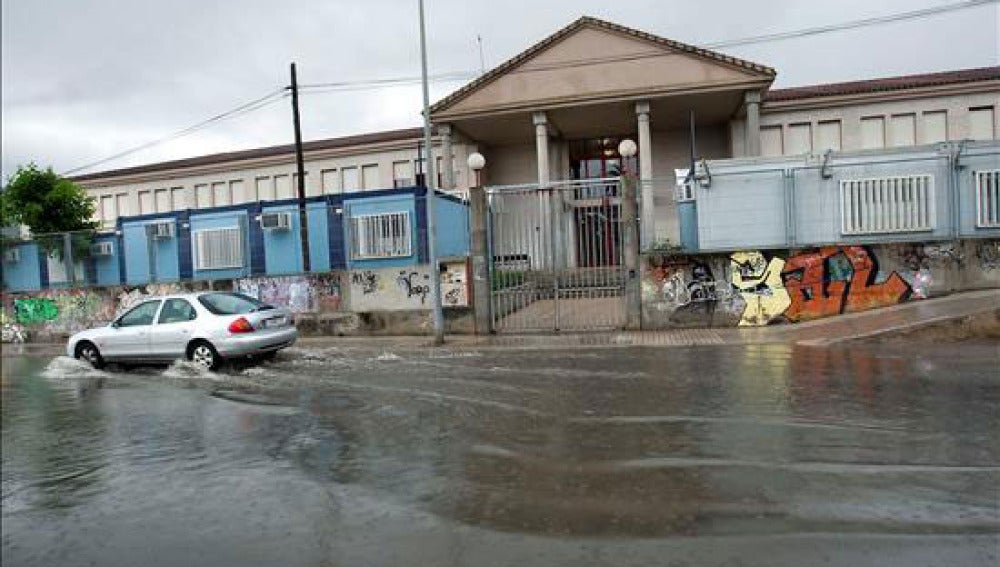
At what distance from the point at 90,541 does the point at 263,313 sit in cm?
933

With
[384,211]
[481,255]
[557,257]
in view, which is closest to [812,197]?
[557,257]

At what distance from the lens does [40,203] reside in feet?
87.4

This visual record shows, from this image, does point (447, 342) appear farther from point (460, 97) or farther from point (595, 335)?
point (460, 97)

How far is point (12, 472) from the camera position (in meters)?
5.02

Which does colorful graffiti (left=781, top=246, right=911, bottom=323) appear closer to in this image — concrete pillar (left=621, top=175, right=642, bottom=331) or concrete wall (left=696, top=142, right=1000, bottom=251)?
concrete wall (left=696, top=142, right=1000, bottom=251)

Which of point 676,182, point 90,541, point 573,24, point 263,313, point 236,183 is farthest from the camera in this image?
point 236,183

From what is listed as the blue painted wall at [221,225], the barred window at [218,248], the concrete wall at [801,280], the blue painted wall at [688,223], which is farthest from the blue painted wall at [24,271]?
the blue painted wall at [688,223]

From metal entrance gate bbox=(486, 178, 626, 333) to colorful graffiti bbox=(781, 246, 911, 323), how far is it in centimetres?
349

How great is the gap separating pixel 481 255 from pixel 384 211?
9.94ft

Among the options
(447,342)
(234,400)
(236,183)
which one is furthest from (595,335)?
(236,183)

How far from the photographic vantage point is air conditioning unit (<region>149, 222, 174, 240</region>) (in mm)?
21781

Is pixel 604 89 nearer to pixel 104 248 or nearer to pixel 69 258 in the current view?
pixel 104 248

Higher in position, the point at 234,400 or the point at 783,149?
the point at 783,149

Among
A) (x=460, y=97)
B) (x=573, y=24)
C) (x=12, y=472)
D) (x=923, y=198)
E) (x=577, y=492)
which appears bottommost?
(x=577, y=492)
